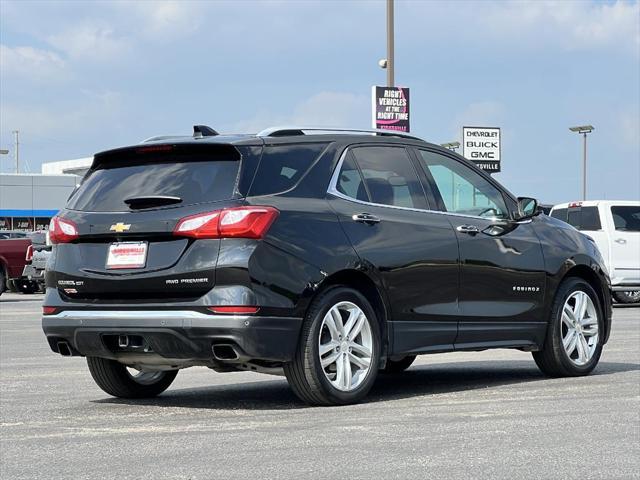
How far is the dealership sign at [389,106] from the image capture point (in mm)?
30281

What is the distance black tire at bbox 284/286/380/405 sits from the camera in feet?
26.0

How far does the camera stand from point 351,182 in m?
8.62

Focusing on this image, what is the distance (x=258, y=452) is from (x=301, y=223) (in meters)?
2.04

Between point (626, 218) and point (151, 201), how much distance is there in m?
16.9

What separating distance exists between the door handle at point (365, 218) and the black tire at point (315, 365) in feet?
1.59

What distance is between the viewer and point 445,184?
9.40m

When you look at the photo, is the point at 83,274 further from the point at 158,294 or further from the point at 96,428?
the point at 96,428

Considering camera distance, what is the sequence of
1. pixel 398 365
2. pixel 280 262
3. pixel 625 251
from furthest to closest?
pixel 625 251 < pixel 398 365 < pixel 280 262

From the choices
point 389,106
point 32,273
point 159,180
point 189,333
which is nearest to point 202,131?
point 159,180

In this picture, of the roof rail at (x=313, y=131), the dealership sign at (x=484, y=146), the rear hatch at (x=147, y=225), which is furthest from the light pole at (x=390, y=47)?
the rear hatch at (x=147, y=225)

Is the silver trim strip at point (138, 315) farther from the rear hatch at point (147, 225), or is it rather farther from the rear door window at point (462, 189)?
the rear door window at point (462, 189)

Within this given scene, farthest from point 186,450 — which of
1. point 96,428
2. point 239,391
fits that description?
point 239,391

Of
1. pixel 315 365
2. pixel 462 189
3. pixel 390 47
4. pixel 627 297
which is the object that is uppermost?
pixel 390 47

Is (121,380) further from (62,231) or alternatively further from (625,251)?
(625,251)
